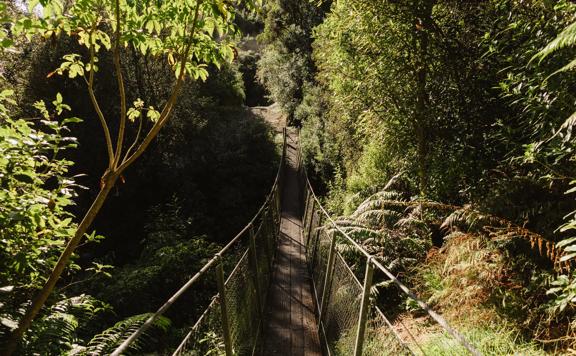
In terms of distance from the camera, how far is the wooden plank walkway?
4.71 m

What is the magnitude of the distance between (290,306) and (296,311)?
0.18m

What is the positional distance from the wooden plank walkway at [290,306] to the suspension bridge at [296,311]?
0.5 inches

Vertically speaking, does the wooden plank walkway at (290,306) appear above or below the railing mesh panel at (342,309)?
below

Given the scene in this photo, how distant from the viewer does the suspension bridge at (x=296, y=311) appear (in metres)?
2.58

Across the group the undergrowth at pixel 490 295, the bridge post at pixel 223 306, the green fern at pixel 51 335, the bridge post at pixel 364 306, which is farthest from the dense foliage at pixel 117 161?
the undergrowth at pixel 490 295

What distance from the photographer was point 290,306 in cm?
579

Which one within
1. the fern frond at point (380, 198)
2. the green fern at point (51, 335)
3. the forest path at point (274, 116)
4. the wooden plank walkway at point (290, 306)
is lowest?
the wooden plank walkway at point (290, 306)

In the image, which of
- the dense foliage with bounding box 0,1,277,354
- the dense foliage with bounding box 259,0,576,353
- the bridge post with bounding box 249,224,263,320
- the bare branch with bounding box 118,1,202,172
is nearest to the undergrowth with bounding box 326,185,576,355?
the dense foliage with bounding box 259,0,576,353

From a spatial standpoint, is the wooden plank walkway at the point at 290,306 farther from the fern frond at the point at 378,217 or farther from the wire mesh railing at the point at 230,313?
the fern frond at the point at 378,217

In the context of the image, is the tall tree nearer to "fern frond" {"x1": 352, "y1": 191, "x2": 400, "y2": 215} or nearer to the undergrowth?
the undergrowth

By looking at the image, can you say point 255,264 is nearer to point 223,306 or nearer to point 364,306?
point 223,306

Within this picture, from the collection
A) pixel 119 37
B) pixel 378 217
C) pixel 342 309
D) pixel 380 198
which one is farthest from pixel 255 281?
pixel 119 37

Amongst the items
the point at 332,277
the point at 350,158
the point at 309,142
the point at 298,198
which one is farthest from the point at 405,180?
the point at 309,142

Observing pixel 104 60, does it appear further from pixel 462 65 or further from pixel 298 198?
pixel 462 65
